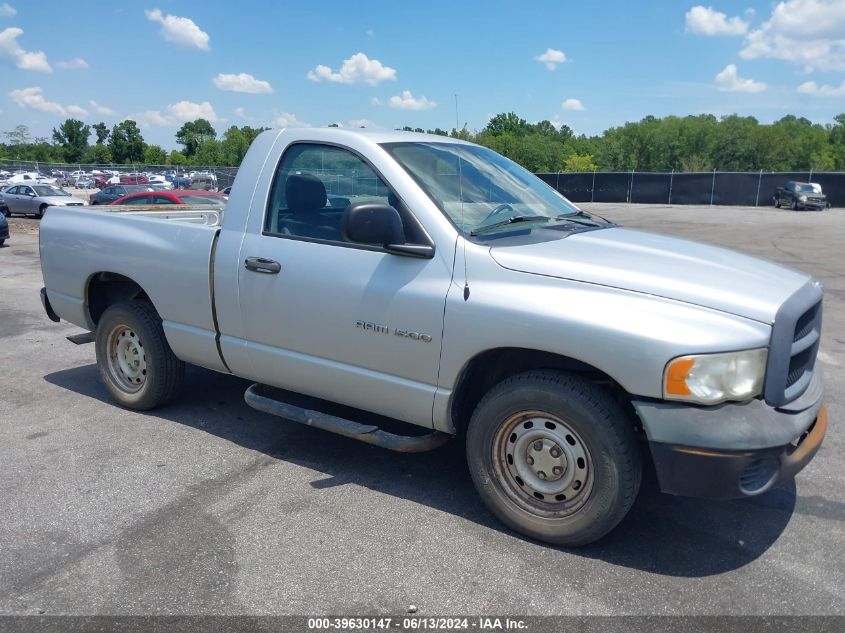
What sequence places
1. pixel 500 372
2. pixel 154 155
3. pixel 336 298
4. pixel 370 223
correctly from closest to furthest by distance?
pixel 370 223 → pixel 500 372 → pixel 336 298 → pixel 154 155

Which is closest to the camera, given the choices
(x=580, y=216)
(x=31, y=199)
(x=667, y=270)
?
(x=667, y=270)

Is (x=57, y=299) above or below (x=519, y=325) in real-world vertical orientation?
below

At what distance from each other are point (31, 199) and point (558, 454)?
93.3 ft

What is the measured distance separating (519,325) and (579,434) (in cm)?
58

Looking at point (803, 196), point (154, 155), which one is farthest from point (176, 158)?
point (803, 196)

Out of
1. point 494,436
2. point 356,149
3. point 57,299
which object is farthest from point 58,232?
point 494,436

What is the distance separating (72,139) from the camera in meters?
115

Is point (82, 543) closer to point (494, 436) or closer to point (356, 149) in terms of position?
point (494, 436)

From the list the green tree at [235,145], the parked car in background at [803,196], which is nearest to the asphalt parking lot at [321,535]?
the parked car in background at [803,196]

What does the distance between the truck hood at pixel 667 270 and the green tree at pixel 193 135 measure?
118 meters

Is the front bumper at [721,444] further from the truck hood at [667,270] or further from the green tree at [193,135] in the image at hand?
the green tree at [193,135]

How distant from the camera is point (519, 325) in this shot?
130 inches

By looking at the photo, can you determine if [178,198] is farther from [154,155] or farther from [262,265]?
[154,155]

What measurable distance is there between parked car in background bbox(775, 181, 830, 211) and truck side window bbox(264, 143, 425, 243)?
1515 inches
